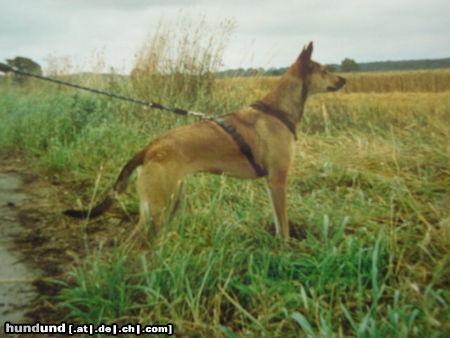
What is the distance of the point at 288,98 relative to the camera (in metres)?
3.59

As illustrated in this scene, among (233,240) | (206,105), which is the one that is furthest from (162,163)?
(206,105)

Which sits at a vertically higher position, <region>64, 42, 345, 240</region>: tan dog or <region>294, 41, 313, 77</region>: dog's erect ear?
<region>294, 41, 313, 77</region>: dog's erect ear

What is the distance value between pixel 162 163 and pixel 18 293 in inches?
45.4

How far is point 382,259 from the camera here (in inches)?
89.1

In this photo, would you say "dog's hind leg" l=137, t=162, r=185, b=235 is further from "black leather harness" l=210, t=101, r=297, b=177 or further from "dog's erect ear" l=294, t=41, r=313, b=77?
"dog's erect ear" l=294, t=41, r=313, b=77

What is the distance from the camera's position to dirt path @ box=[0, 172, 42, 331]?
2.19 meters

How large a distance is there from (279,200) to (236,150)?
50 cm

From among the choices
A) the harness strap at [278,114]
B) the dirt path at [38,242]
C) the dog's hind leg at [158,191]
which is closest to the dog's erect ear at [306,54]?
the harness strap at [278,114]

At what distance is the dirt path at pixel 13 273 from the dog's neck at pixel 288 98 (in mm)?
2267

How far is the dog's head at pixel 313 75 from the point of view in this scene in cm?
366

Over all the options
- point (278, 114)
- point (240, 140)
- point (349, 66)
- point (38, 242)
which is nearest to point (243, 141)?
point (240, 140)

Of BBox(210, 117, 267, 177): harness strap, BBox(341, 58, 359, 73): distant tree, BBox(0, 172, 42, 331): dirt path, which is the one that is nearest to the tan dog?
BBox(210, 117, 267, 177): harness strap

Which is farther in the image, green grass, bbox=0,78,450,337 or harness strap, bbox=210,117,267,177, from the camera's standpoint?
harness strap, bbox=210,117,267,177

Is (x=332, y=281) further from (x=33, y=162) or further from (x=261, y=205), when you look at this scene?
(x=33, y=162)
